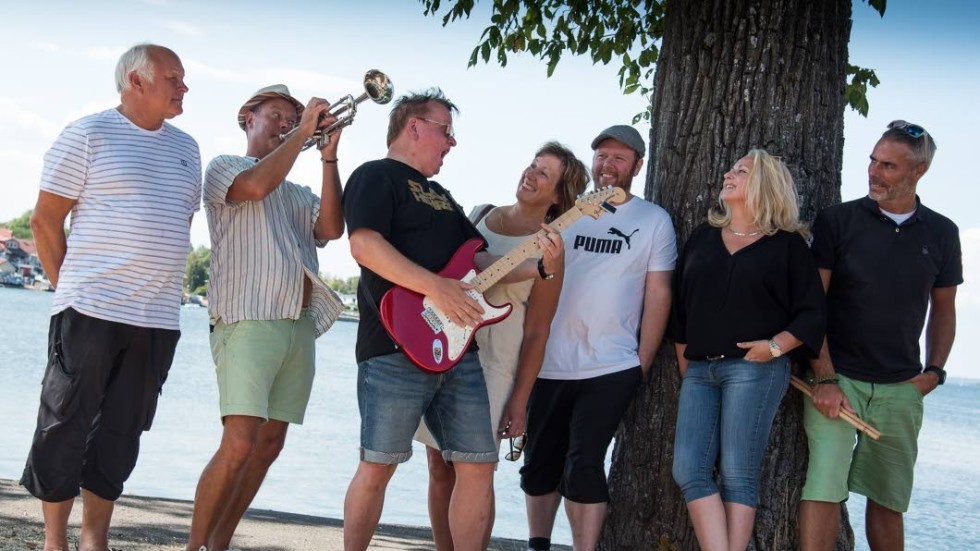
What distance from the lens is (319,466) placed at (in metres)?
13.7

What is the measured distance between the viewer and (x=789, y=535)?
4840 millimetres

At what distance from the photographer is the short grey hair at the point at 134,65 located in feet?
14.4

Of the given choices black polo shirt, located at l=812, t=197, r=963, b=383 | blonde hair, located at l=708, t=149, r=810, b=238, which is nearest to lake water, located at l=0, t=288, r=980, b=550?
black polo shirt, located at l=812, t=197, r=963, b=383

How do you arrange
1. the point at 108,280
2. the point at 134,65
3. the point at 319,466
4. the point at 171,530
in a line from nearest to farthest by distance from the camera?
the point at 108,280, the point at 134,65, the point at 171,530, the point at 319,466

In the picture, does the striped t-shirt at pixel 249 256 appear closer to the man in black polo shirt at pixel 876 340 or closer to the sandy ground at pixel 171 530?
the sandy ground at pixel 171 530

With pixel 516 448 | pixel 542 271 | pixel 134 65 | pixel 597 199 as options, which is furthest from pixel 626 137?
pixel 134 65

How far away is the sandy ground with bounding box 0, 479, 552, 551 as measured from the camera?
508cm

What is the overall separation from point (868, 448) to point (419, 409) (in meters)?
2.00

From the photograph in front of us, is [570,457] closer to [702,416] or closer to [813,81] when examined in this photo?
[702,416]

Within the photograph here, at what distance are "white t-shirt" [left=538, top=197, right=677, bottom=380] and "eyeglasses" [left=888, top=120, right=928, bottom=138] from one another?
42.6 inches

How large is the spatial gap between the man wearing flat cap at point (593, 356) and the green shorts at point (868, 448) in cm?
82

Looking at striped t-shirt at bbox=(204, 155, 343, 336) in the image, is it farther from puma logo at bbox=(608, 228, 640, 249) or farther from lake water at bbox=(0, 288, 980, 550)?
lake water at bbox=(0, 288, 980, 550)

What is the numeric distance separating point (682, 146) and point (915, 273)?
3.88 feet

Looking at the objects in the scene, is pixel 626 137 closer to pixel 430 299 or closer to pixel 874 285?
pixel 874 285
